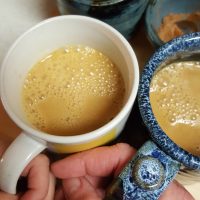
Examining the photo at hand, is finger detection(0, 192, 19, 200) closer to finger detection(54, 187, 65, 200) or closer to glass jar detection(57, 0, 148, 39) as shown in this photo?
finger detection(54, 187, 65, 200)

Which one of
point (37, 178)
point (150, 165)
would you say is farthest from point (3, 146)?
point (150, 165)

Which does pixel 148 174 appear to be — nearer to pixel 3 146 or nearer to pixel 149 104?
pixel 149 104

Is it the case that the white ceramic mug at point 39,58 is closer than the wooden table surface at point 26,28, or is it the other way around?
the white ceramic mug at point 39,58

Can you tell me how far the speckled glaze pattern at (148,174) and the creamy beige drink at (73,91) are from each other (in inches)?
2.0

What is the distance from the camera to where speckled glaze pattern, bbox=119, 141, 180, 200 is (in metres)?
0.35

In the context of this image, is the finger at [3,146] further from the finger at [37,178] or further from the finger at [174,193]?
the finger at [174,193]

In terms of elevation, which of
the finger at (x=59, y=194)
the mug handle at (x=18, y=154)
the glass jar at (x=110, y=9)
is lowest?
the finger at (x=59, y=194)

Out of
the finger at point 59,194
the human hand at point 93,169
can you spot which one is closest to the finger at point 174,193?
the human hand at point 93,169

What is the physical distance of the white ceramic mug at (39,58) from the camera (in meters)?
0.35

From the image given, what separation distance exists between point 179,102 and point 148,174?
0.10 m

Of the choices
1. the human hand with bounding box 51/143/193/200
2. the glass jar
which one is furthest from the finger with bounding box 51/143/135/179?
the glass jar

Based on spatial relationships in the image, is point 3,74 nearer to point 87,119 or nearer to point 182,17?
point 87,119

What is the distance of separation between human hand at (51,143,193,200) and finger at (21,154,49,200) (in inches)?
0.5

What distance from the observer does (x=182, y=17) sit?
20.0 inches
